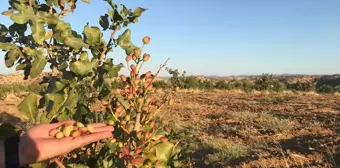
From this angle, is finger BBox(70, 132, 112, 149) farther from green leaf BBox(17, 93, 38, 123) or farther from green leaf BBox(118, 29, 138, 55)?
green leaf BBox(118, 29, 138, 55)

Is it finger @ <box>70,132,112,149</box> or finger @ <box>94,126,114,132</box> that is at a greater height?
finger @ <box>94,126,114,132</box>

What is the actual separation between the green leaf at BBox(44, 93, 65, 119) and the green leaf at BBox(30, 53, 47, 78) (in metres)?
0.21

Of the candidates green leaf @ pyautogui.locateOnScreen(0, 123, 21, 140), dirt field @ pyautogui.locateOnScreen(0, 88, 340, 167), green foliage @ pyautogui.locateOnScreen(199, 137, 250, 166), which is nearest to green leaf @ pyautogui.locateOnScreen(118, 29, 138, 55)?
green leaf @ pyautogui.locateOnScreen(0, 123, 21, 140)

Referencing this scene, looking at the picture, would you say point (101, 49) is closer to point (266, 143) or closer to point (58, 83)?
point (58, 83)

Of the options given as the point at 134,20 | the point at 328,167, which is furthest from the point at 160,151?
the point at 328,167

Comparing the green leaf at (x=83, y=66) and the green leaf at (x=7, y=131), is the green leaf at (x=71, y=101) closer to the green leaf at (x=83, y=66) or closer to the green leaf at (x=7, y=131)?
the green leaf at (x=83, y=66)

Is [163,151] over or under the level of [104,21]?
under

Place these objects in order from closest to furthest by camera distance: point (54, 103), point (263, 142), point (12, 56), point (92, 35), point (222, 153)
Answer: point (54, 103) < point (92, 35) < point (12, 56) < point (222, 153) < point (263, 142)

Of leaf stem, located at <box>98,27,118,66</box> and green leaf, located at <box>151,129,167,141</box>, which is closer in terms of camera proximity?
green leaf, located at <box>151,129,167,141</box>

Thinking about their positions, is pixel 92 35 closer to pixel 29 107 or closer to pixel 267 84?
pixel 29 107

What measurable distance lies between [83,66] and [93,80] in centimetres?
22

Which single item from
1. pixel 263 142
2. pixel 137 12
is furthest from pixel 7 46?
pixel 263 142

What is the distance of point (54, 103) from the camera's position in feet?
6.24

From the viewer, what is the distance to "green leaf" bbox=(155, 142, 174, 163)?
181 cm
